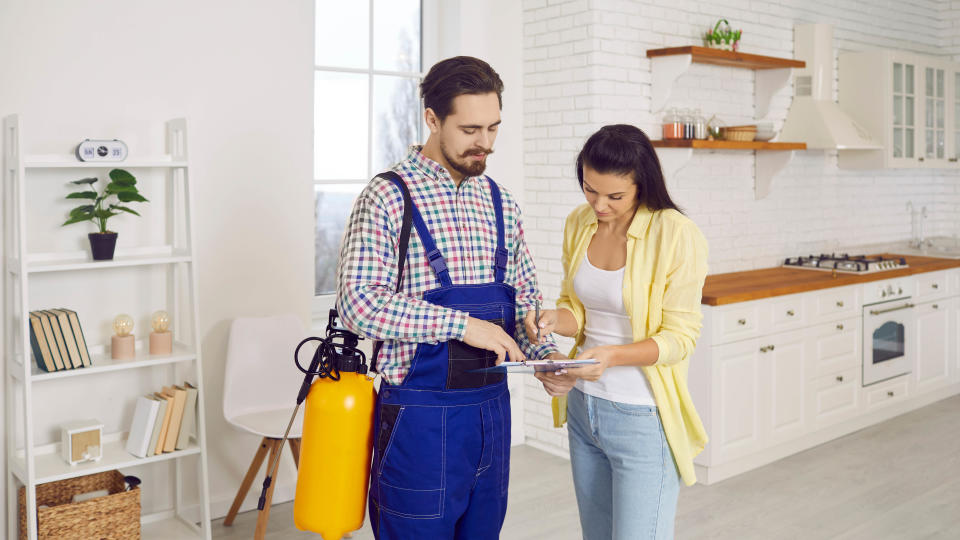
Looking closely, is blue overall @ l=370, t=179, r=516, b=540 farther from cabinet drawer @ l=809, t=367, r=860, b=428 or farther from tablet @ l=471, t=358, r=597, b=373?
cabinet drawer @ l=809, t=367, r=860, b=428

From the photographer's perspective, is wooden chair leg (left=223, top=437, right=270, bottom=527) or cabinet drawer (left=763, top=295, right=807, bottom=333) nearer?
wooden chair leg (left=223, top=437, right=270, bottom=527)

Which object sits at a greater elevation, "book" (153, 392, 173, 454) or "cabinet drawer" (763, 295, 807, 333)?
"cabinet drawer" (763, 295, 807, 333)

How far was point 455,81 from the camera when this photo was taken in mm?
1913

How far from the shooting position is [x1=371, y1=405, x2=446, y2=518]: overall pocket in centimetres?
192

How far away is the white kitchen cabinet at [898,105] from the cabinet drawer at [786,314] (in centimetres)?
193

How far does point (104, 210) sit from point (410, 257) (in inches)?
70.4

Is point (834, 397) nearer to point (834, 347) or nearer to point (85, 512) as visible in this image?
point (834, 347)

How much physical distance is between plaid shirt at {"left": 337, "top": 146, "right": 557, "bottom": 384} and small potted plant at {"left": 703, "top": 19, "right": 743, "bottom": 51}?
10.3 ft

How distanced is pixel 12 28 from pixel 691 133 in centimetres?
318

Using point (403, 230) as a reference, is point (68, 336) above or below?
below

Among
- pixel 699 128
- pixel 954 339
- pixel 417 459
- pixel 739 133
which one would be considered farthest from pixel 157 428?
pixel 954 339

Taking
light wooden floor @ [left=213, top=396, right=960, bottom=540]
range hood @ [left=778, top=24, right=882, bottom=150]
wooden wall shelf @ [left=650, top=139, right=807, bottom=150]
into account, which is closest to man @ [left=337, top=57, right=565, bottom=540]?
light wooden floor @ [left=213, top=396, right=960, bottom=540]

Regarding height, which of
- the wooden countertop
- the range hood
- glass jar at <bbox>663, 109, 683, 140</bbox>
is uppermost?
the range hood

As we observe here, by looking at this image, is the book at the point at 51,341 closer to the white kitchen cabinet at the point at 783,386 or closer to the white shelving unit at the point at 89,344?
the white shelving unit at the point at 89,344
